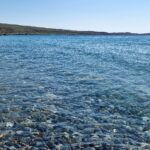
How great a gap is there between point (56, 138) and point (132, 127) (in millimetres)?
2906

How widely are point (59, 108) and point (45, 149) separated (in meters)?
4.60

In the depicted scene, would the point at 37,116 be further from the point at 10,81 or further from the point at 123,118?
the point at 10,81

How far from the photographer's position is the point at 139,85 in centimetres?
1964

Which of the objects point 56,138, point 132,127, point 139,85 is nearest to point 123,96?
point 139,85

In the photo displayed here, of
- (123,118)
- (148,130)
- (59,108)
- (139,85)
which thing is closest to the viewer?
(148,130)

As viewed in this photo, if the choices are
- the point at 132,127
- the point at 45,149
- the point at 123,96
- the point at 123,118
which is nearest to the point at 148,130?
the point at 132,127

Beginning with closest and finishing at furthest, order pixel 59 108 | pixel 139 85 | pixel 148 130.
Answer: pixel 148 130, pixel 59 108, pixel 139 85

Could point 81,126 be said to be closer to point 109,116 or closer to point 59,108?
point 109,116

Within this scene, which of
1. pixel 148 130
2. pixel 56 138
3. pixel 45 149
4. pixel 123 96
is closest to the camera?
pixel 45 149

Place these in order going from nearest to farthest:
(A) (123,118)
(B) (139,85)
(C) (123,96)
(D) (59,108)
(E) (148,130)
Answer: (E) (148,130) < (A) (123,118) < (D) (59,108) < (C) (123,96) < (B) (139,85)

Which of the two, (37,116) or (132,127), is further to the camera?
(37,116)

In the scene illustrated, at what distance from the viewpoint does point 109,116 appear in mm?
12992

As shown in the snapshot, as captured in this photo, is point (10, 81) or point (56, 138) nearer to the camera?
point (56, 138)

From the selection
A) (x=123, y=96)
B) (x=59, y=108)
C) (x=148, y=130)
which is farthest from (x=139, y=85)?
(x=148, y=130)
